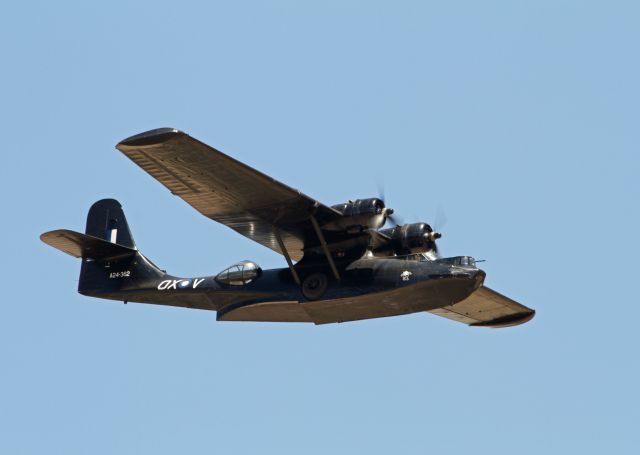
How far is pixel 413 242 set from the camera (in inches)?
1038

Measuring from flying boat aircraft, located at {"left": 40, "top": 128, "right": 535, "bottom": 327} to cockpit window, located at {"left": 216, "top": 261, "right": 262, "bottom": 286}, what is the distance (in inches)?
0.9

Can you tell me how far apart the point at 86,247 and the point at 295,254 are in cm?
545

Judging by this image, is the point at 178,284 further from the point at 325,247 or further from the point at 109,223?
the point at 325,247

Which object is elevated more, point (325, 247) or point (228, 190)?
point (228, 190)

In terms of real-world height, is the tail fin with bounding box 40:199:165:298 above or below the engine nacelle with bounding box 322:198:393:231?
below

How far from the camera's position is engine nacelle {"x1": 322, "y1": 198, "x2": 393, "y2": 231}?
81.1 feet

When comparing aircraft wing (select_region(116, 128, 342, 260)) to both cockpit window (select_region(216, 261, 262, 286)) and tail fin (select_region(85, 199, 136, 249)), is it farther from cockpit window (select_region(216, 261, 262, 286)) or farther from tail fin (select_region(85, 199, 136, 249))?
tail fin (select_region(85, 199, 136, 249))

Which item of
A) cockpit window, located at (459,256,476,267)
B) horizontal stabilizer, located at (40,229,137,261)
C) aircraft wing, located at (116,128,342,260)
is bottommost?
cockpit window, located at (459,256,476,267)

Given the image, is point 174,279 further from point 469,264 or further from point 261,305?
point 469,264

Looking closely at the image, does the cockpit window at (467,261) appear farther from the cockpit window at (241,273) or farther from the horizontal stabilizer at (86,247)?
the horizontal stabilizer at (86,247)

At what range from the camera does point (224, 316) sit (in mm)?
25750

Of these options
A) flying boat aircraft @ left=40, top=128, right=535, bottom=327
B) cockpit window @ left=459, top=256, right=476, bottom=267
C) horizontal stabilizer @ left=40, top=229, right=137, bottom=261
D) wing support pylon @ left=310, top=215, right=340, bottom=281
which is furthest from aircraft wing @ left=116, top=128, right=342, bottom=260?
horizontal stabilizer @ left=40, top=229, right=137, bottom=261

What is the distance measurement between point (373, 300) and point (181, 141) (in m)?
5.27

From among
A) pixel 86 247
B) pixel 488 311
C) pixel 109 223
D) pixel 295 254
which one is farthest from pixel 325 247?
pixel 109 223
